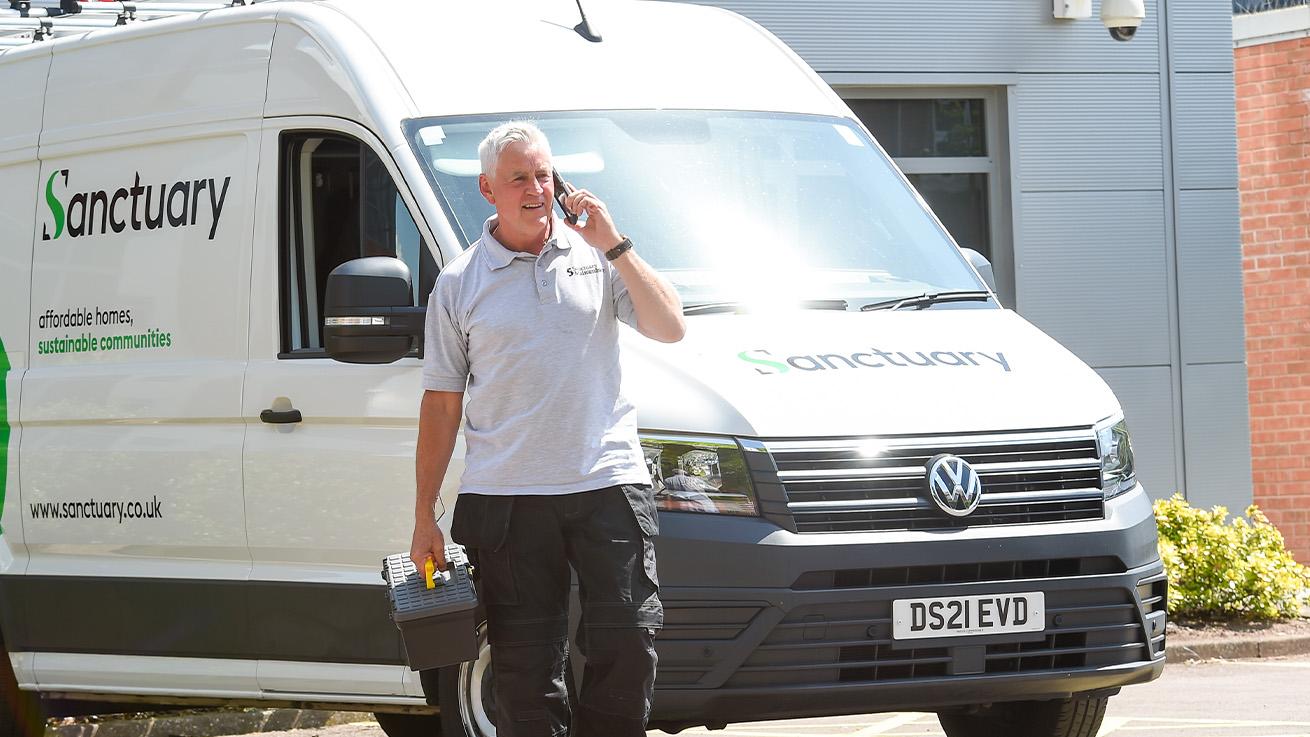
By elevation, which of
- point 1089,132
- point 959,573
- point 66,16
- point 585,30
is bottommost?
point 959,573

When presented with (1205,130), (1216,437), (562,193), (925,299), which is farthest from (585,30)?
(1216,437)

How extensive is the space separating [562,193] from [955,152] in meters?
7.75

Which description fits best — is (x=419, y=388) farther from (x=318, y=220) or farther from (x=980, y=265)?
(x=980, y=265)

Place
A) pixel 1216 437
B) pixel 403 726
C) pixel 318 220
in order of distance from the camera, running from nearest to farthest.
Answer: pixel 318 220 → pixel 403 726 → pixel 1216 437

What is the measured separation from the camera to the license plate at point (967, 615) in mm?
5363

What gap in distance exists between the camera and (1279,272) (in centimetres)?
1447

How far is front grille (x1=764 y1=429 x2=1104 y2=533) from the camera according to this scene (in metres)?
5.30

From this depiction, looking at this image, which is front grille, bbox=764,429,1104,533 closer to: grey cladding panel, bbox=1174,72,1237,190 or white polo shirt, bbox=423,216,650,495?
white polo shirt, bbox=423,216,650,495

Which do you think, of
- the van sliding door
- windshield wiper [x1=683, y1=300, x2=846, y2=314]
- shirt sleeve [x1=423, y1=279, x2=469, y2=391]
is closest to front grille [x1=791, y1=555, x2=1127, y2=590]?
windshield wiper [x1=683, y1=300, x2=846, y2=314]

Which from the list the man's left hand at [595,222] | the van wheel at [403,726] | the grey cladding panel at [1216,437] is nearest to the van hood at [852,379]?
the man's left hand at [595,222]

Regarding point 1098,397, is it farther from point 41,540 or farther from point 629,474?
point 41,540

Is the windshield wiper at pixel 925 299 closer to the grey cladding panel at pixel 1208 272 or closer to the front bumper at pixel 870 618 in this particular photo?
the front bumper at pixel 870 618

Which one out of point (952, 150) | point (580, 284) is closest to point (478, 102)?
point (580, 284)

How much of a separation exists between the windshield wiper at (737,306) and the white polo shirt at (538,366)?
893 mm
